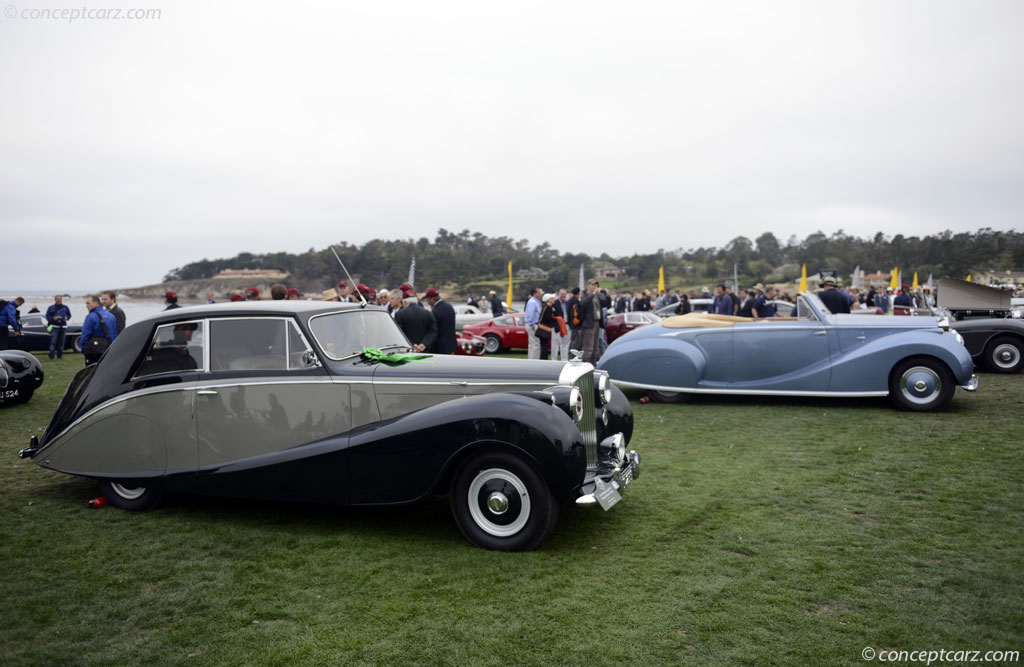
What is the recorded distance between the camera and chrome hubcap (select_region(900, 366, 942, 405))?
9.30m

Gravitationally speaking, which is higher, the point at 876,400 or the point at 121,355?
the point at 121,355

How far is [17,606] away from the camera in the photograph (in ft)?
12.8

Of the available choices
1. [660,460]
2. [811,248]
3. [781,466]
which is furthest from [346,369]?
[811,248]

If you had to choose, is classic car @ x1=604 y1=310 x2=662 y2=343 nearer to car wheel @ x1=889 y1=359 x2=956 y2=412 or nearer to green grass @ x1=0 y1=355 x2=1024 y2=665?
car wheel @ x1=889 y1=359 x2=956 y2=412

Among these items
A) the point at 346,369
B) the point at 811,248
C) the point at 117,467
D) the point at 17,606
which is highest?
the point at 811,248

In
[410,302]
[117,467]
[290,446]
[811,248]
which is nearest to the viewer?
[290,446]

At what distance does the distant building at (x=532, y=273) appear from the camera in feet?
194

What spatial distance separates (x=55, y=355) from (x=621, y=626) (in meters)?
21.9

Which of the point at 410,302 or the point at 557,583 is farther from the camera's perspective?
the point at 410,302

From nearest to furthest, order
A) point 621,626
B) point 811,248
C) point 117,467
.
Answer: point 621,626, point 117,467, point 811,248

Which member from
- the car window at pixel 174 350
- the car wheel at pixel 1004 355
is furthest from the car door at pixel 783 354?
the car window at pixel 174 350

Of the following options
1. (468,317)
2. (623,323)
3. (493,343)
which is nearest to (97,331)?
(493,343)

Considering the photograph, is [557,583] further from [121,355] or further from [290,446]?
[121,355]

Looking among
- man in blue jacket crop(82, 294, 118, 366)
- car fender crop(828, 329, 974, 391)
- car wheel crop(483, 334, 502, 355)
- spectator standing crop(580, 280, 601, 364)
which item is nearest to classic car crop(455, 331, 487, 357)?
car wheel crop(483, 334, 502, 355)
